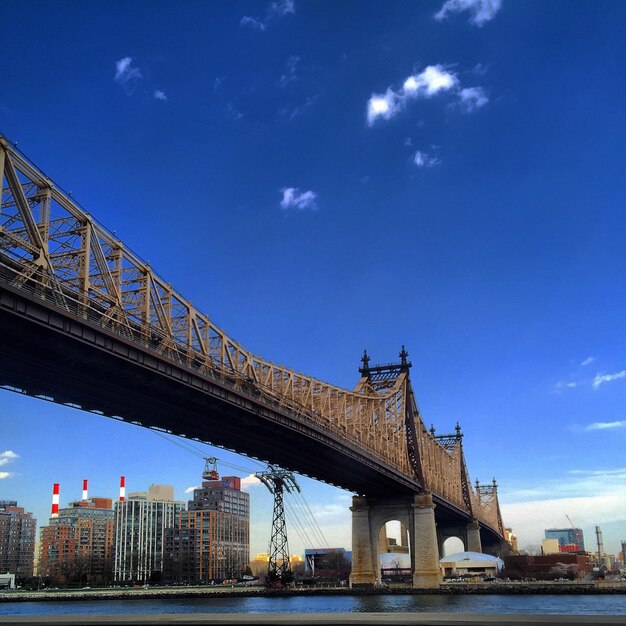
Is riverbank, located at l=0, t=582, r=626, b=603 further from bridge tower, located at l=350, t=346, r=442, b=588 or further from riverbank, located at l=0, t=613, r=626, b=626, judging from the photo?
riverbank, located at l=0, t=613, r=626, b=626

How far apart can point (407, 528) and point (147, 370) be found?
60987 mm

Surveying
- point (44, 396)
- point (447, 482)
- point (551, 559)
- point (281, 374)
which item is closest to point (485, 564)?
point (447, 482)

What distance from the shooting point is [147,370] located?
134 ft

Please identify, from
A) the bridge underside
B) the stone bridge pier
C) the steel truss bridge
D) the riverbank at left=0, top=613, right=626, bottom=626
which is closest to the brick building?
the stone bridge pier

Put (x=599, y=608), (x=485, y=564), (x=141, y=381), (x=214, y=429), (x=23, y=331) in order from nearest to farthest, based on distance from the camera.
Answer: (x=23, y=331), (x=141, y=381), (x=214, y=429), (x=599, y=608), (x=485, y=564)

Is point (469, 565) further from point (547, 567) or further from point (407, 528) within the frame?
point (407, 528)

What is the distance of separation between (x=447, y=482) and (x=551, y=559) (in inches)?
1420

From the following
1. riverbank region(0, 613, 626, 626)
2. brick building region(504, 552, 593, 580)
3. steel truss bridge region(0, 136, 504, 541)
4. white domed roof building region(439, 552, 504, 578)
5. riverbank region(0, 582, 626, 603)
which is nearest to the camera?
riverbank region(0, 613, 626, 626)

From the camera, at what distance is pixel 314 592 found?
92.8 m

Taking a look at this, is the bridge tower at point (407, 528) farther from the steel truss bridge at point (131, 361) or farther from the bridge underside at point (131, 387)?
the bridge underside at point (131, 387)

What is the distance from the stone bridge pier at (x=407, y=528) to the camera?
A: 87.8 meters

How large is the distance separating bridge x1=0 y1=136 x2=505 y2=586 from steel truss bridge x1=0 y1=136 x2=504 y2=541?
0.09 meters

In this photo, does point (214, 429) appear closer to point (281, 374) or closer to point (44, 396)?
point (281, 374)

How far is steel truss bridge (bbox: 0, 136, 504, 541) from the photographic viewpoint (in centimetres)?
3425
